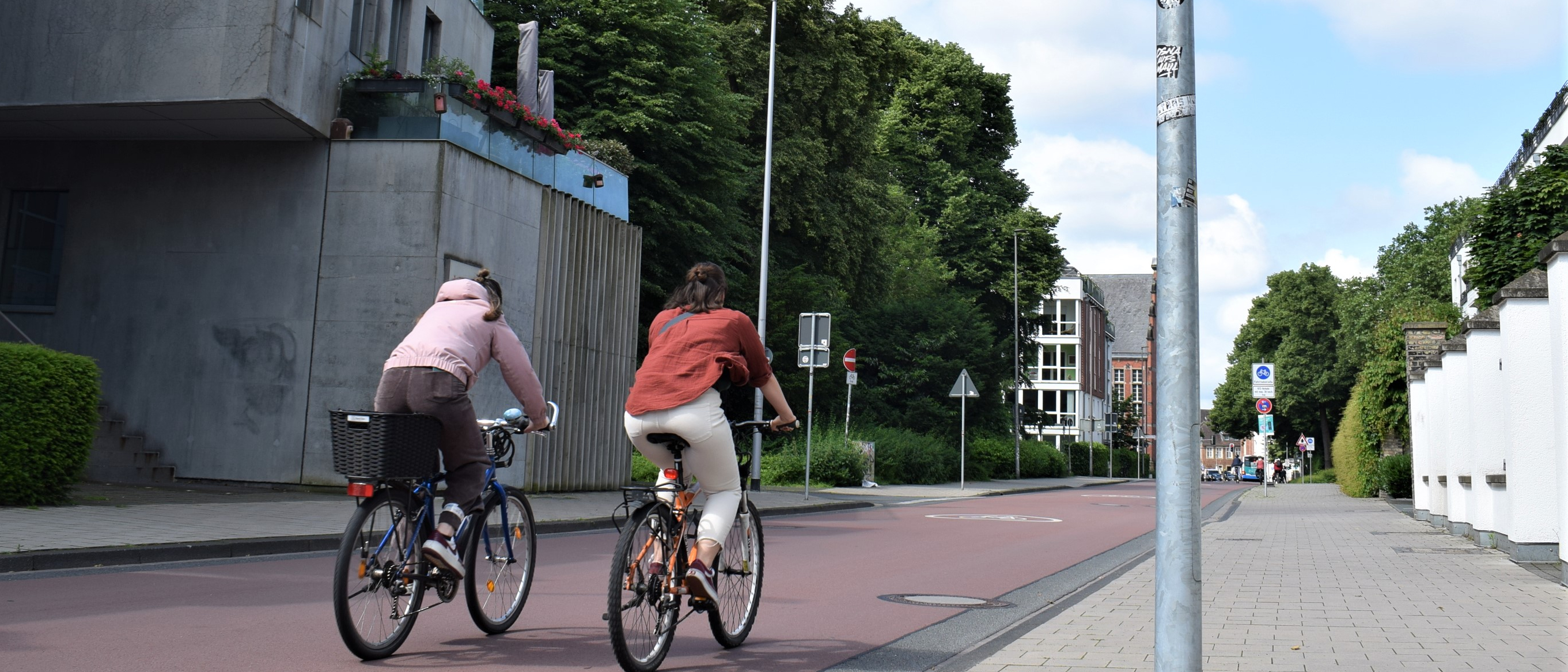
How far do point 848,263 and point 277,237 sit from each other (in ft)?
67.1

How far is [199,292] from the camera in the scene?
16625 millimetres

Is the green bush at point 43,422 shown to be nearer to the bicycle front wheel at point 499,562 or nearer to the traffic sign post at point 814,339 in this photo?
the bicycle front wheel at point 499,562

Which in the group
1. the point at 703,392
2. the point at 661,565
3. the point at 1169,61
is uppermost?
the point at 1169,61

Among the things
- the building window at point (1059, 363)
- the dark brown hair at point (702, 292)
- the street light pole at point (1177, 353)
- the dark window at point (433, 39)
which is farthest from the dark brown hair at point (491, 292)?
the building window at point (1059, 363)

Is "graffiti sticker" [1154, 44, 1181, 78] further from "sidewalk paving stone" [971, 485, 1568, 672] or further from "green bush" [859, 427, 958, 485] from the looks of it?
"green bush" [859, 427, 958, 485]

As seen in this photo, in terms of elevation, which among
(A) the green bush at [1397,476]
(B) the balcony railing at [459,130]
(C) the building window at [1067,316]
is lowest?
(A) the green bush at [1397,476]

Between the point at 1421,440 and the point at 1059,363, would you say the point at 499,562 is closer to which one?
the point at 1421,440

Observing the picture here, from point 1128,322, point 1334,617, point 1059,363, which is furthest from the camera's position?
point 1128,322

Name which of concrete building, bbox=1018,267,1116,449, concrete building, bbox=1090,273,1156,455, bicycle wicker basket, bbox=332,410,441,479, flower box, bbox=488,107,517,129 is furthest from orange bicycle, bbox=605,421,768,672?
concrete building, bbox=1090,273,1156,455

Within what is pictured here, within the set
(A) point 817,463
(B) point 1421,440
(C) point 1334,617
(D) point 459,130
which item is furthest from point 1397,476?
(C) point 1334,617

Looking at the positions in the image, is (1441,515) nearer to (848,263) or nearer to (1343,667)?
(1343,667)

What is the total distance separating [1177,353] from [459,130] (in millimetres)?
14152

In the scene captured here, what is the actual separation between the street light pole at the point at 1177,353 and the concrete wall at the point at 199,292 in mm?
14106

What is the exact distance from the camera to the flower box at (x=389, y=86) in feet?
54.3
